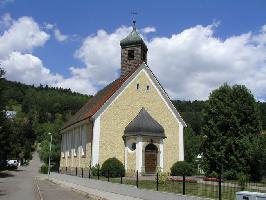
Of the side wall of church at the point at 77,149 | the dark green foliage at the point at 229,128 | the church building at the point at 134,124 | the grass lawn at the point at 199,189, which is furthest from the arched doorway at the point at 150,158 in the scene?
the grass lawn at the point at 199,189

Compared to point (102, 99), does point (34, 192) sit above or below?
below

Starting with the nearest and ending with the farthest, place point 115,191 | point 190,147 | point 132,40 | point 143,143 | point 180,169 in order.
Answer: point 115,191 → point 143,143 → point 180,169 → point 132,40 → point 190,147

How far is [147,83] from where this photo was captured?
37.5 meters

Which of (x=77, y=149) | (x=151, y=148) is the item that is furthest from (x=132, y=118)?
(x=77, y=149)

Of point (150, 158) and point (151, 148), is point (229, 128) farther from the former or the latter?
point (150, 158)

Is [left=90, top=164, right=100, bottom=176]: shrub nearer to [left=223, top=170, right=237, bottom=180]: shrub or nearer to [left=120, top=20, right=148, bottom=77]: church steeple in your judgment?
[left=223, top=170, right=237, bottom=180]: shrub

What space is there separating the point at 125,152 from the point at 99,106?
15.6 ft

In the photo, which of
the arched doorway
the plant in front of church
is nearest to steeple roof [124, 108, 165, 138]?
the arched doorway

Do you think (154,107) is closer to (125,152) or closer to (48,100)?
(125,152)

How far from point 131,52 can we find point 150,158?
11562 millimetres

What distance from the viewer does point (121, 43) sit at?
40.3 m

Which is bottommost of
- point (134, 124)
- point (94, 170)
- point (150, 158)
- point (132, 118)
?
point (94, 170)

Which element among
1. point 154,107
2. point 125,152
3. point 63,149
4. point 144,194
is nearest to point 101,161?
point 125,152

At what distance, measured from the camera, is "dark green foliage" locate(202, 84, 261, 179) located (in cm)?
3294
